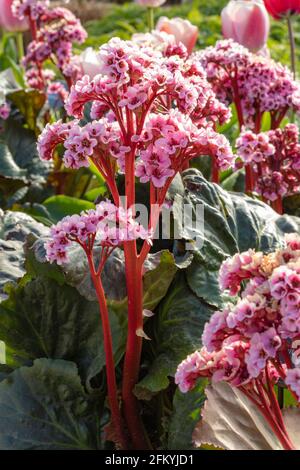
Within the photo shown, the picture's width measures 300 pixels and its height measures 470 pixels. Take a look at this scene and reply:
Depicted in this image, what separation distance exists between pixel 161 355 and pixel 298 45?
306 inches

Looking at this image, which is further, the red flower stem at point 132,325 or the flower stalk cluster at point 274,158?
the flower stalk cluster at point 274,158

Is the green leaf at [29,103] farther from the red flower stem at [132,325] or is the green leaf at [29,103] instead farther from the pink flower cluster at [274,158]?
the red flower stem at [132,325]

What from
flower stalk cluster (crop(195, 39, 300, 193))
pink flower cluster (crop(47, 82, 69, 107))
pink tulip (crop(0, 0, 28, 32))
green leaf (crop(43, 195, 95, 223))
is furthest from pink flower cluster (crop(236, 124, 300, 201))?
pink tulip (crop(0, 0, 28, 32))

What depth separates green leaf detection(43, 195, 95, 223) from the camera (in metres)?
2.36

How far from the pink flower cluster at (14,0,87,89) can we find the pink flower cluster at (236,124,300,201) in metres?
0.84

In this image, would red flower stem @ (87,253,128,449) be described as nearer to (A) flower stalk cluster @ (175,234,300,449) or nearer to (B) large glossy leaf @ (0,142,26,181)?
(A) flower stalk cluster @ (175,234,300,449)

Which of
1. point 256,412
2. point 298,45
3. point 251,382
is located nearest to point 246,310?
point 251,382

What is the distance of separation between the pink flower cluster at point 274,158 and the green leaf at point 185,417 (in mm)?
675

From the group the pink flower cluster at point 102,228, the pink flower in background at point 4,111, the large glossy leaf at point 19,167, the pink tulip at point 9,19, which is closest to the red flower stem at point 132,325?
the pink flower cluster at point 102,228

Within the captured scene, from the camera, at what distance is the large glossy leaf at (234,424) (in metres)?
1.30

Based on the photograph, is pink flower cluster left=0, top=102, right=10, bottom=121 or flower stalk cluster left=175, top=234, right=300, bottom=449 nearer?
flower stalk cluster left=175, top=234, right=300, bottom=449
